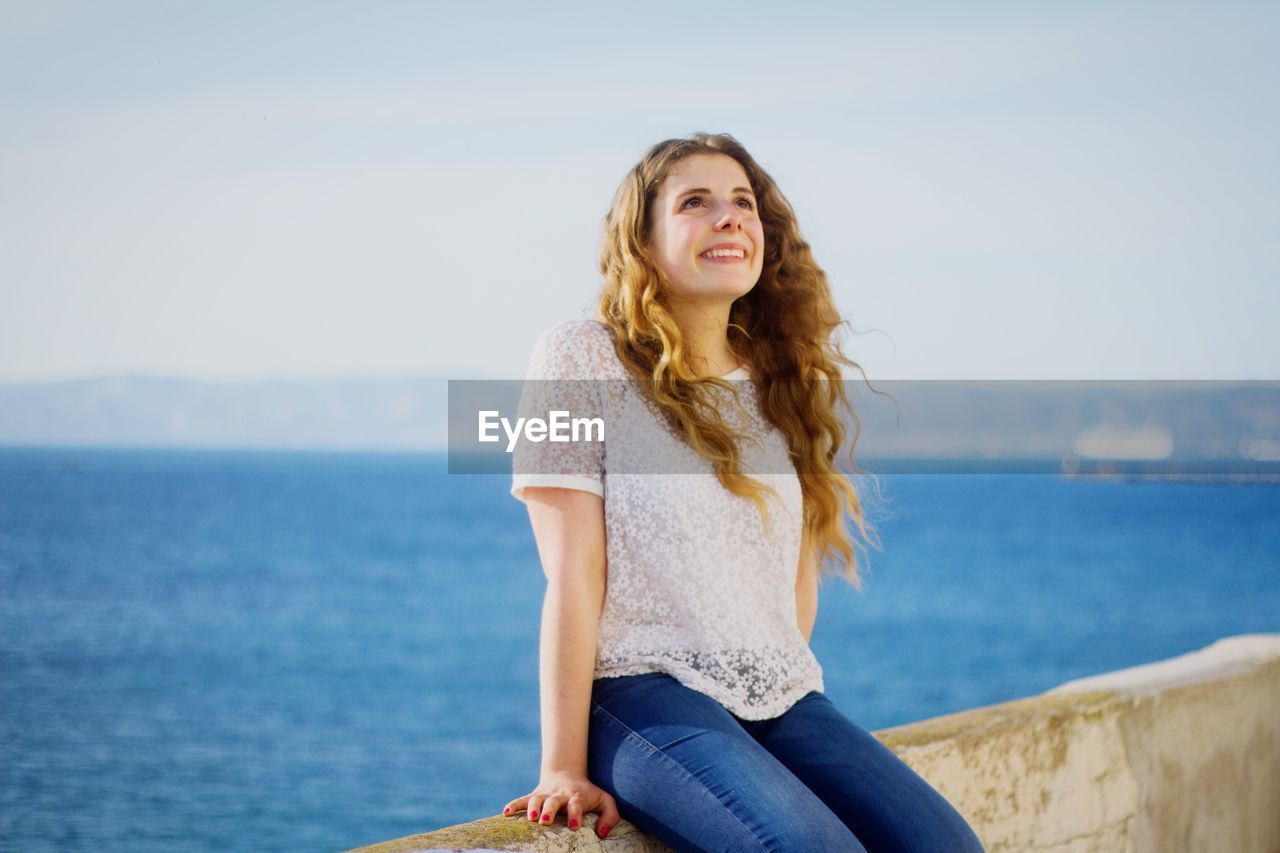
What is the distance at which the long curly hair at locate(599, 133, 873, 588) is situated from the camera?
2.05 metres

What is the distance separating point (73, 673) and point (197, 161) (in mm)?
36026

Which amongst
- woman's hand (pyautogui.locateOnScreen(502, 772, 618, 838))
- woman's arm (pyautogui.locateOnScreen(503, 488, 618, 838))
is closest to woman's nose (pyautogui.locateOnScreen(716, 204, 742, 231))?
woman's arm (pyautogui.locateOnScreen(503, 488, 618, 838))

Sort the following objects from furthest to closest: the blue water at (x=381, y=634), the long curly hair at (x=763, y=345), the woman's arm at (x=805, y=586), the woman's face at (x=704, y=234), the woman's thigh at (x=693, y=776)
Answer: the blue water at (x=381, y=634), the woman's arm at (x=805, y=586), the woman's face at (x=704, y=234), the long curly hair at (x=763, y=345), the woman's thigh at (x=693, y=776)

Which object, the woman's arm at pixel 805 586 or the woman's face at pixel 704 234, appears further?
the woman's arm at pixel 805 586

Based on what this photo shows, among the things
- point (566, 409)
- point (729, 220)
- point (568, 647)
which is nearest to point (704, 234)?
point (729, 220)

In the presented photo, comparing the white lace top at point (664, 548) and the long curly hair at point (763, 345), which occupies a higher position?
the long curly hair at point (763, 345)

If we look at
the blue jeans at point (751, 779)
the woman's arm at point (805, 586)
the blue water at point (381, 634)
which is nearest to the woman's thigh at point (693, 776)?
the blue jeans at point (751, 779)

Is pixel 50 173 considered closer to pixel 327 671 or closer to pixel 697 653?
pixel 327 671

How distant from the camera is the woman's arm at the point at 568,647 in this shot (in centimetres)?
181

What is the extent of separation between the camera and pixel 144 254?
72750mm

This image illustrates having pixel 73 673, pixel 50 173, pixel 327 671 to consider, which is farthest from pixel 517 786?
pixel 50 173

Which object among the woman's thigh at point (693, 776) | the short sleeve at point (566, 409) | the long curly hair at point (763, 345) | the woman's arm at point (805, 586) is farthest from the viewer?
the woman's arm at point (805, 586)

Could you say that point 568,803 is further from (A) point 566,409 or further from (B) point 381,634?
(B) point 381,634

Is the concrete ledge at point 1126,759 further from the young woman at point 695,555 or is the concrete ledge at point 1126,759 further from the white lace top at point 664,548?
the white lace top at point 664,548
